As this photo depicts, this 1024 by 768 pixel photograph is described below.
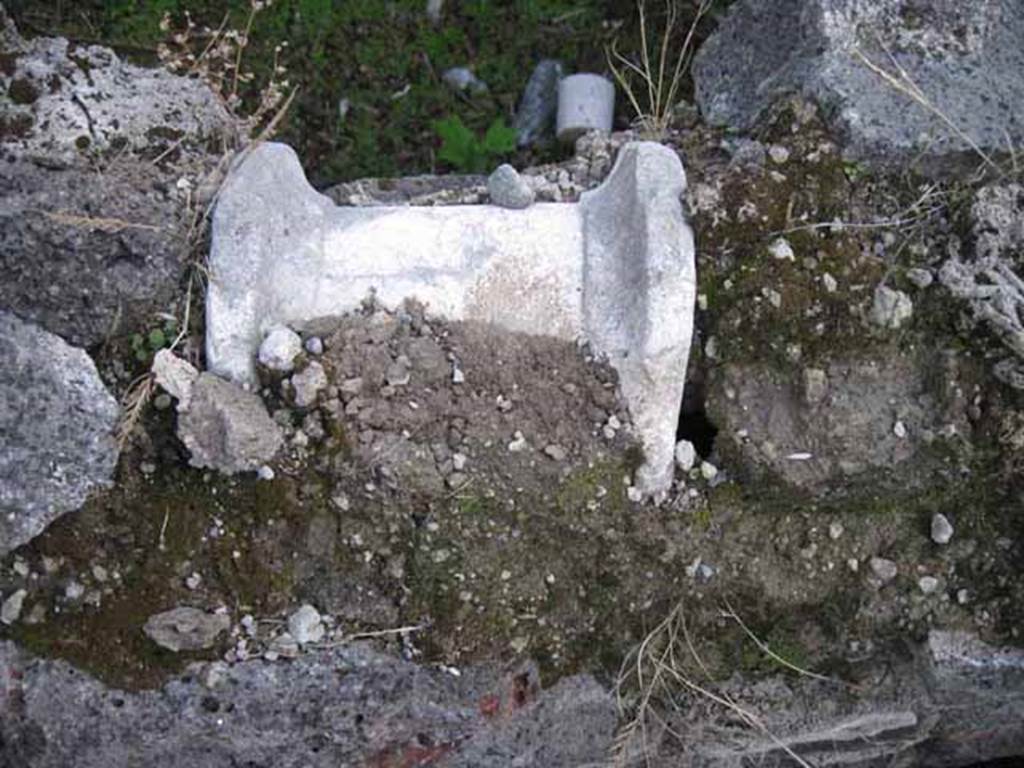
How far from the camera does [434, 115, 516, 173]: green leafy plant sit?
3.23 m

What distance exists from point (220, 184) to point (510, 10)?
58.8 inches

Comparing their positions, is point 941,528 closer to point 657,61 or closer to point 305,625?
point 305,625

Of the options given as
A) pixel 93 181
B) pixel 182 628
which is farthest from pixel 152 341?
pixel 182 628

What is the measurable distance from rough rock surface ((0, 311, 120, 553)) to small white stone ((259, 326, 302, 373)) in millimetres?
305

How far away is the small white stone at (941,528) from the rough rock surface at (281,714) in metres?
0.78

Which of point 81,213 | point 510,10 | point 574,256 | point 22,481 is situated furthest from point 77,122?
point 510,10

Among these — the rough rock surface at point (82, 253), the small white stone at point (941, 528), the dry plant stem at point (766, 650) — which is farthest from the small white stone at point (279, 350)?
the small white stone at point (941, 528)

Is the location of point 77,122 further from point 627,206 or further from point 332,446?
point 627,206

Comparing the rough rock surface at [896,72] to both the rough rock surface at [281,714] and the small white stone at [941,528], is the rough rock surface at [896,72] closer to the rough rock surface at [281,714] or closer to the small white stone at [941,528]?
the small white stone at [941,528]

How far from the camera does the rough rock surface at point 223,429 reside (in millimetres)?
2146

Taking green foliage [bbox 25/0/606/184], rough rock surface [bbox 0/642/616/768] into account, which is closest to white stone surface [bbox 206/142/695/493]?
rough rock surface [bbox 0/642/616/768]

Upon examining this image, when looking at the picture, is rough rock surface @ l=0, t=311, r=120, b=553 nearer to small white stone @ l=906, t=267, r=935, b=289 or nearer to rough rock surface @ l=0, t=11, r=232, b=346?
rough rock surface @ l=0, t=11, r=232, b=346

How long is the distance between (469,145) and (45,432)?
1.52m

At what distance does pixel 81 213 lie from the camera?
89.7 inches
